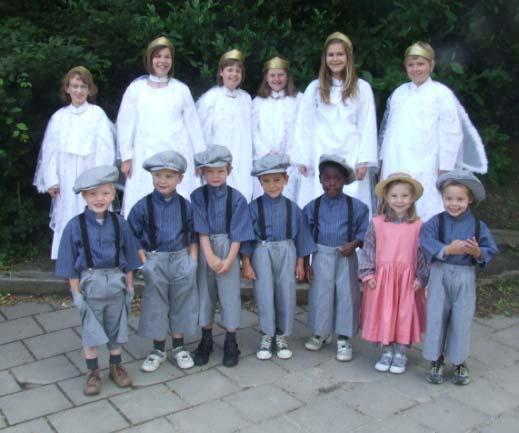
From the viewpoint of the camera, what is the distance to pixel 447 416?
3.81 m

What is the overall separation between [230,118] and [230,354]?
2293 millimetres

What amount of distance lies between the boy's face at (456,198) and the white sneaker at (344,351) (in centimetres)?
118

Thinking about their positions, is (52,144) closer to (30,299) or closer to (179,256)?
(30,299)

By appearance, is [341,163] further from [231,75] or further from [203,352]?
[231,75]

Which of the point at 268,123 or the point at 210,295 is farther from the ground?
the point at 268,123

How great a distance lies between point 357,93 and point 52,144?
2.58 meters

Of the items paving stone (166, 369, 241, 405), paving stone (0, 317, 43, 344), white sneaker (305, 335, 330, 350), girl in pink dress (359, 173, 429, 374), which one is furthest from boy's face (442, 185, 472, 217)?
paving stone (0, 317, 43, 344)

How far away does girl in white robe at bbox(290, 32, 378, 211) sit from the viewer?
5395 mm

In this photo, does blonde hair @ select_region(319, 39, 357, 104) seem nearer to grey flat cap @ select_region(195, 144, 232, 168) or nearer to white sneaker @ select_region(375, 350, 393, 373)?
grey flat cap @ select_region(195, 144, 232, 168)

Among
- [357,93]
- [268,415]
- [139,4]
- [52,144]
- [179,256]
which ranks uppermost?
[139,4]

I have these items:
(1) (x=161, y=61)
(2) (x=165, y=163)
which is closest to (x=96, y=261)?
(2) (x=165, y=163)

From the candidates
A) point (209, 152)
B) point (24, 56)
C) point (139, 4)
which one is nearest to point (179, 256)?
point (209, 152)

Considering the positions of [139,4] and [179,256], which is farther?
[139,4]

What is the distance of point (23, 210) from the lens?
21.3 ft
